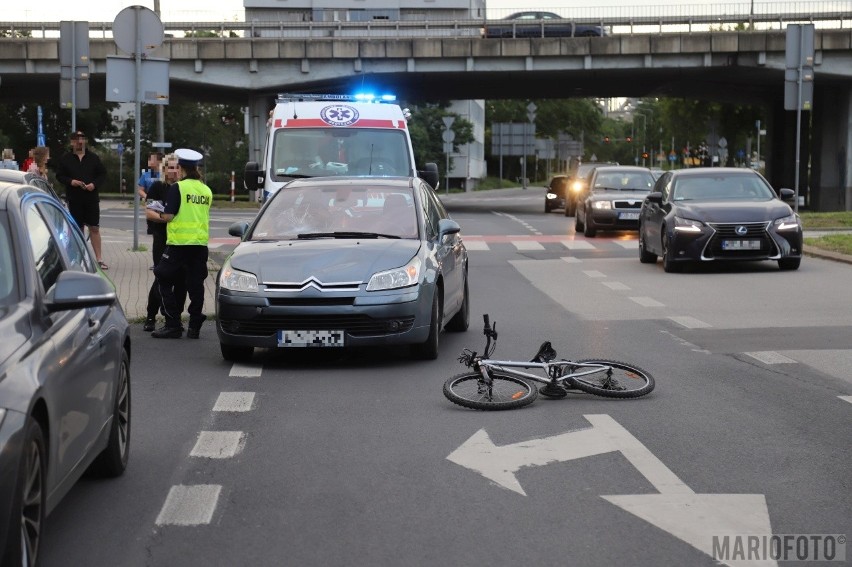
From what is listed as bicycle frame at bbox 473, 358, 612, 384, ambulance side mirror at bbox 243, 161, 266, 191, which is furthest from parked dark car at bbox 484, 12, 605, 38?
bicycle frame at bbox 473, 358, 612, 384

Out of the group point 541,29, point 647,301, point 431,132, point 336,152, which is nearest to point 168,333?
point 647,301

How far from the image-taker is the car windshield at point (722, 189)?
901 inches

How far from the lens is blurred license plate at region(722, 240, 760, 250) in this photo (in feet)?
70.7

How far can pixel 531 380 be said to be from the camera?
9.80m

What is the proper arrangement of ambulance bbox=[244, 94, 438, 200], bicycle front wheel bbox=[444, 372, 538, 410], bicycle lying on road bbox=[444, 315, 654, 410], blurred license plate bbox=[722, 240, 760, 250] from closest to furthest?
bicycle front wheel bbox=[444, 372, 538, 410] < bicycle lying on road bbox=[444, 315, 654, 410] < blurred license plate bbox=[722, 240, 760, 250] < ambulance bbox=[244, 94, 438, 200]

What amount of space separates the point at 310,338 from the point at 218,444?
328cm

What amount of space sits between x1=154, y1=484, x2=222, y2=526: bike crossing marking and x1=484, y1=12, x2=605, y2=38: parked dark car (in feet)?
162

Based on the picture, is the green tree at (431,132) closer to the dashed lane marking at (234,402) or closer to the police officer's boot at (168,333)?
the police officer's boot at (168,333)

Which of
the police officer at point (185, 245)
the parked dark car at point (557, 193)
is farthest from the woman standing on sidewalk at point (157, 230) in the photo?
the parked dark car at point (557, 193)

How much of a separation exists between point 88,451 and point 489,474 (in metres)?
1.94

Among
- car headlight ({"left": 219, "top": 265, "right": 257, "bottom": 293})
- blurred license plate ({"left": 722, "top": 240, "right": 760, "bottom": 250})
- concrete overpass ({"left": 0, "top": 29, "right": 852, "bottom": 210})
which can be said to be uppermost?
concrete overpass ({"left": 0, "top": 29, "right": 852, "bottom": 210})

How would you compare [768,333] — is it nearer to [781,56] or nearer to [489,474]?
[489,474]

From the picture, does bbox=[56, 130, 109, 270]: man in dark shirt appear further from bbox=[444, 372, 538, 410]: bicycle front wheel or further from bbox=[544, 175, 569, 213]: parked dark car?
bbox=[544, 175, 569, 213]: parked dark car

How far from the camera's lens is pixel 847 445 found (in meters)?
8.01
